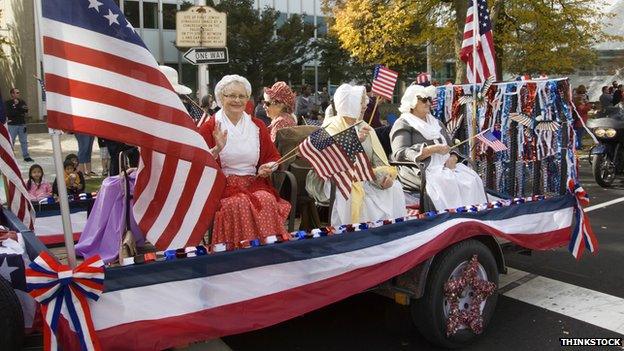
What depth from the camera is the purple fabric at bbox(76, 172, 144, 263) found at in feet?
12.7

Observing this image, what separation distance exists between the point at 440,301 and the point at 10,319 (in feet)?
7.98

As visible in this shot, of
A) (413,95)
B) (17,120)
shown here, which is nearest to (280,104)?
(413,95)

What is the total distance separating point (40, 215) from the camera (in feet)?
14.9

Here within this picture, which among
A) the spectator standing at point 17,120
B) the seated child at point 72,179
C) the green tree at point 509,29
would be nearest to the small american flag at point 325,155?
the seated child at point 72,179

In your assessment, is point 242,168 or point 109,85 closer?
point 109,85

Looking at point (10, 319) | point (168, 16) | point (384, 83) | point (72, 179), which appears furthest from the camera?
point (168, 16)

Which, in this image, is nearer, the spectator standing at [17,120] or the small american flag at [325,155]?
the small american flag at [325,155]

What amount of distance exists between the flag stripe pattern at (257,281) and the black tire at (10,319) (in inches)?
11.3

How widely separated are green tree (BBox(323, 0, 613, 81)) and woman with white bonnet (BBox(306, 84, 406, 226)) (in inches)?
497

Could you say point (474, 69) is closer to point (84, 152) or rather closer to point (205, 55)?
point (205, 55)

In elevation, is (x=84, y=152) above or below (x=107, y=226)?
above

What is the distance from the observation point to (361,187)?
4.32 metres

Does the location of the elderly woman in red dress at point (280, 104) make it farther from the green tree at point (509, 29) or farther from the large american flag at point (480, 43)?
the green tree at point (509, 29)

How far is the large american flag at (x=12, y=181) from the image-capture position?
11.5 ft
